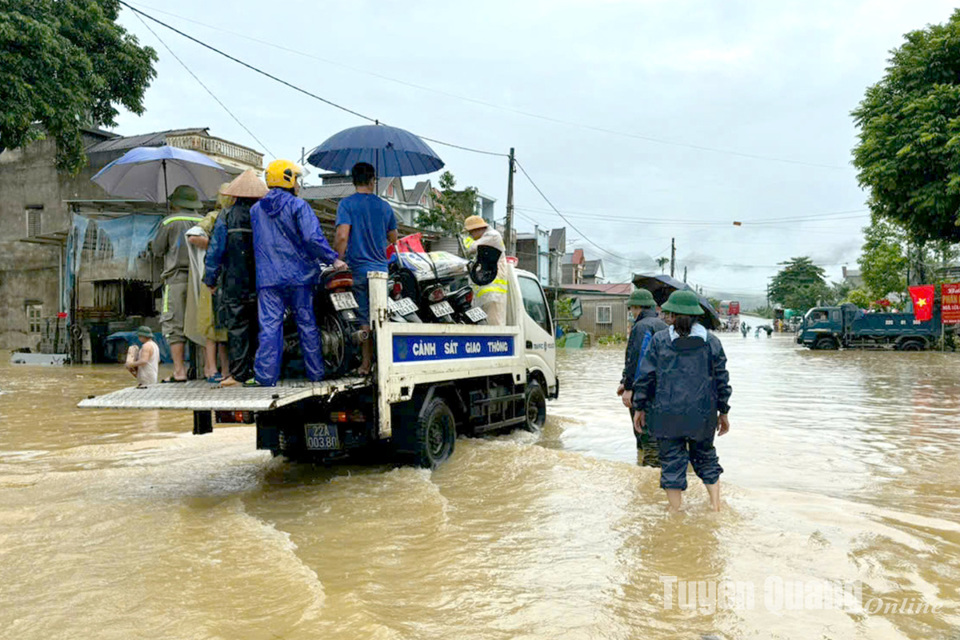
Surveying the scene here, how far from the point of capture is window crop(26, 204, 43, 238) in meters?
28.9

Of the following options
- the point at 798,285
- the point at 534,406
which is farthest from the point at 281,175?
the point at 798,285

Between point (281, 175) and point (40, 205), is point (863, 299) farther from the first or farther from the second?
point (281, 175)

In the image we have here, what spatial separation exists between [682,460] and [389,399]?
2265 mm

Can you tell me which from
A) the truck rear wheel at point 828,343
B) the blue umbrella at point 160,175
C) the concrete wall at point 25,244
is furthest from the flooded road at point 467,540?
the truck rear wheel at point 828,343

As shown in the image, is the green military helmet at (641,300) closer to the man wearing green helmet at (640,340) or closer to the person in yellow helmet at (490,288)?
the man wearing green helmet at (640,340)

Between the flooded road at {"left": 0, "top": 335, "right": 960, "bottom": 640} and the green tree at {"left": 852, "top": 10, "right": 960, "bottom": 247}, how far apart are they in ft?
47.6

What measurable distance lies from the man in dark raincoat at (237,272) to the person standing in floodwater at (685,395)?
3.09 m

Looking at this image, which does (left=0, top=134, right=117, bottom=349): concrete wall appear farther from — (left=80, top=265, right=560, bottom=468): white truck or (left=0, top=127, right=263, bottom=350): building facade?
(left=80, top=265, right=560, bottom=468): white truck

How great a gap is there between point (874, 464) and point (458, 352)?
14.5 feet

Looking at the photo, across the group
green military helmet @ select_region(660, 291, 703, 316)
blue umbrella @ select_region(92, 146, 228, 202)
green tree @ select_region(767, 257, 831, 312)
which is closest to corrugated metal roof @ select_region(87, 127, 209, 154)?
blue umbrella @ select_region(92, 146, 228, 202)

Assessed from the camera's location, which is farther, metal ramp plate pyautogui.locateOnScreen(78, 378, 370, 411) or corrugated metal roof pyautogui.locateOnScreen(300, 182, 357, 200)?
corrugated metal roof pyautogui.locateOnScreen(300, 182, 357, 200)

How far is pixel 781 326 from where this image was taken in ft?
241

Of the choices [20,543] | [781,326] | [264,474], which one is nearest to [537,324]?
[264,474]

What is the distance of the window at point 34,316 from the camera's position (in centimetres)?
2842
